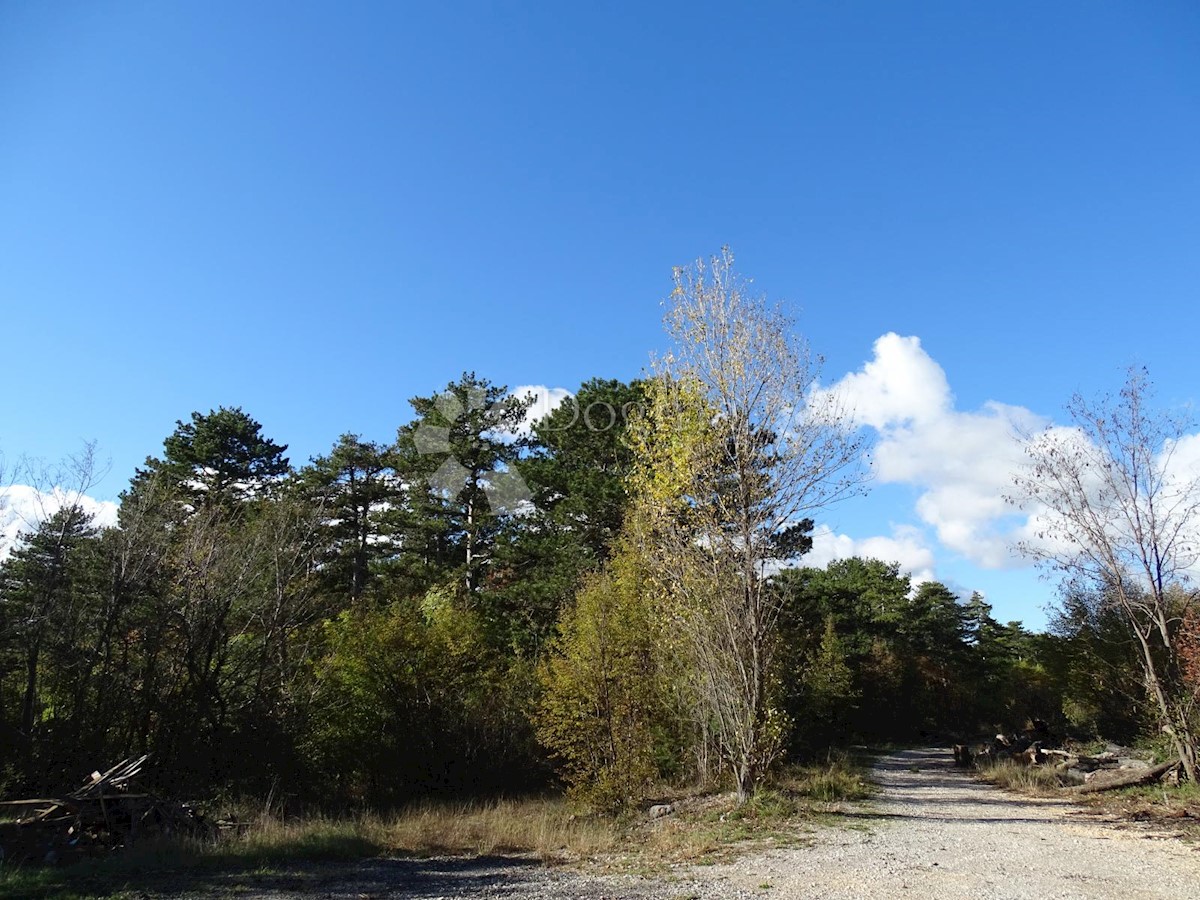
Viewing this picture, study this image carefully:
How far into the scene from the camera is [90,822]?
10.3 m

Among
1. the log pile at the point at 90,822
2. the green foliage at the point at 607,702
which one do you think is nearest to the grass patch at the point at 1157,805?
the green foliage at the point at 607,702

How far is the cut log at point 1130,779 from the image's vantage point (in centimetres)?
1310

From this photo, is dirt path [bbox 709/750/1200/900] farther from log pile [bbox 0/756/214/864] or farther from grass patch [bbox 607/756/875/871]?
log pile [bbox 0/756/214/864]

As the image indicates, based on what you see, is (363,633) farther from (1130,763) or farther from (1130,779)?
(1130,763)

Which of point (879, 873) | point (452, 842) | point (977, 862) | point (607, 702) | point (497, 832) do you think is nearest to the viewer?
point (879, 873)

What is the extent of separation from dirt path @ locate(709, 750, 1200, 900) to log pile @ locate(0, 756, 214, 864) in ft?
27.6

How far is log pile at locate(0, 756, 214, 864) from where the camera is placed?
9.48 metres

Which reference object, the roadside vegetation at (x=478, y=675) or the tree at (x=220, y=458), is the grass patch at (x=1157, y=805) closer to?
the roadside vegetation at (x=478, y=675)

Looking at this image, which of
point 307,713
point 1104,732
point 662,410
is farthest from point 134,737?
point 1104,732

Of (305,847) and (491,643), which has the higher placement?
(491,643)

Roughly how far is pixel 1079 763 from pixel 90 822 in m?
20.8

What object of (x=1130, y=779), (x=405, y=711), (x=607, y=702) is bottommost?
(x=1130, y=779)

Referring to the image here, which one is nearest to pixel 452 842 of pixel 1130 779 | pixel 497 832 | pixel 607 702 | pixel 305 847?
pixel 497 832

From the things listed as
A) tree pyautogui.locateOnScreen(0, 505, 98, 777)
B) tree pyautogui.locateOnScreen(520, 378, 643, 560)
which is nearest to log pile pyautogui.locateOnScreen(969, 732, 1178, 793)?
tree pyautogui.locateOnScreen(520, 378, 643, 560)
